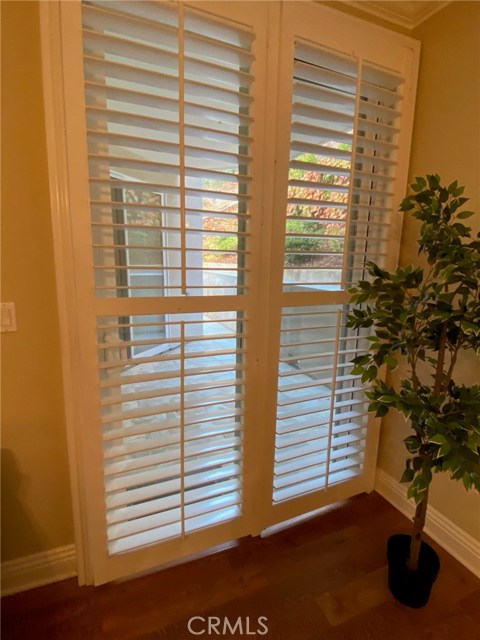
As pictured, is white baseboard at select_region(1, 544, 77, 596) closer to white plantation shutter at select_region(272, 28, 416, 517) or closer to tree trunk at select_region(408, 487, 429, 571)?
white plantation shutter at select_region(272, 28, 416, 517)

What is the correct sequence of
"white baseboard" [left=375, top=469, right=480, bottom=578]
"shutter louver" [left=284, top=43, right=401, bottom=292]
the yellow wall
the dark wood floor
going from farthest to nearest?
"white baseboard" [left=375, top=469, right=480, bottom=578] < "shutter louver" [left=284, top=43, right=401, bottom=292] < the dark wood floor < the yellow wall

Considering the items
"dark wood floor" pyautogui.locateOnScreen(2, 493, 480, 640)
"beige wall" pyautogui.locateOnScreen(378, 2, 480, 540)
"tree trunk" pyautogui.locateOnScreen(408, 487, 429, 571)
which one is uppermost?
"beige wall" pyautogui.locateOnScreen(378, 2, 480, 540)

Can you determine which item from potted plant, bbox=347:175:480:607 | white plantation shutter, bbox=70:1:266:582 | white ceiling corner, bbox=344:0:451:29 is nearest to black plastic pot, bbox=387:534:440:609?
potted plant, bbox=347:175:480:607

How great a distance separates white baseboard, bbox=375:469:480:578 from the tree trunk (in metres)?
0.36

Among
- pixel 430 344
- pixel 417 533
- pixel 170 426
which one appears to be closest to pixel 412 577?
pixel 417 533

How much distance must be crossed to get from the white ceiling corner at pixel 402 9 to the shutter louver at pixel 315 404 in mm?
1299

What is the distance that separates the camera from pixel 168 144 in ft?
3.68

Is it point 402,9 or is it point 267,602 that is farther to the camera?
point 402,9

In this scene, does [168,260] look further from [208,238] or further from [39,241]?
[39,241]

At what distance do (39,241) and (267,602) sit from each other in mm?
1630

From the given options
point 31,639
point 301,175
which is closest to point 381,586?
point 31,639

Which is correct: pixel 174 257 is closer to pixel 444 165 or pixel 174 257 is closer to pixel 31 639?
pixel 444 165

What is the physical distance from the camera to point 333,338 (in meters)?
1.59

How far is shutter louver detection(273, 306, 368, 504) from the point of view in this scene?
151cm
